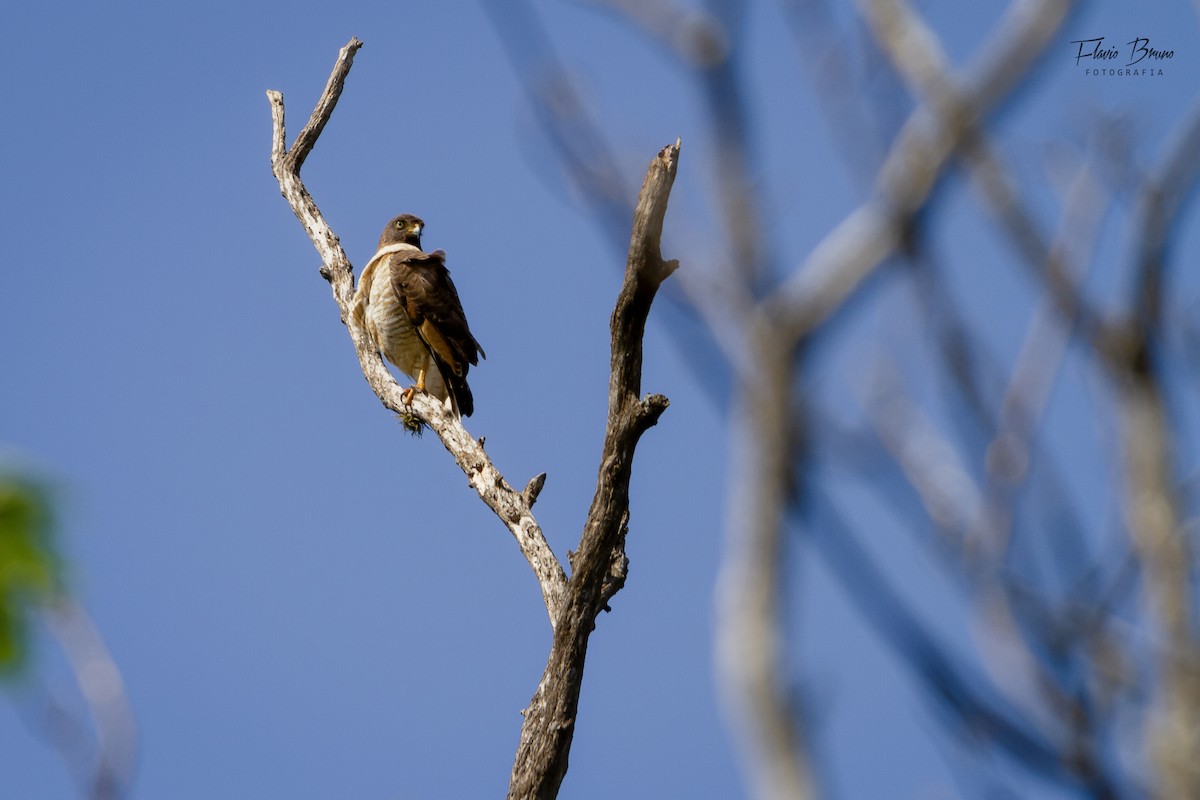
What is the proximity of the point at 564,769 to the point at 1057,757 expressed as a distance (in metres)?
4.03

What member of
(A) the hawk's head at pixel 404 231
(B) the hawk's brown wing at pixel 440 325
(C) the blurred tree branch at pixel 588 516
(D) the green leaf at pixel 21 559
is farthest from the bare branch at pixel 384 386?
(D) the green leaf at pixel 21 559

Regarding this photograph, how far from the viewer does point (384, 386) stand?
815 centimetres

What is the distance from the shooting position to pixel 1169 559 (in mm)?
1548

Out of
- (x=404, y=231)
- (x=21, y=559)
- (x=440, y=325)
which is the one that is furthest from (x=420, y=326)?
(x=21, y=559)

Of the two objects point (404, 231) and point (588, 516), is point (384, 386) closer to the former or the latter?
point (404, 231)

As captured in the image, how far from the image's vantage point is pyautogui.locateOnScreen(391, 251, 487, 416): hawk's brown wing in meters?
8.41

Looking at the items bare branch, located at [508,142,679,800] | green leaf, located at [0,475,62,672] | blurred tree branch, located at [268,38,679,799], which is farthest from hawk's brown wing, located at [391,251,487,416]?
green leaf, located at [0,475,62,672]

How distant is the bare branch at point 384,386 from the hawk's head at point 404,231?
126cm

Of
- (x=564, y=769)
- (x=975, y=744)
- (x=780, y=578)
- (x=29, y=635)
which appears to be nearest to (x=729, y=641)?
(x=780, y=578)

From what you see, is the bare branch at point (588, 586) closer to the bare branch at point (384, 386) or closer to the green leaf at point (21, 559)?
the bare branch at point (384, 386)

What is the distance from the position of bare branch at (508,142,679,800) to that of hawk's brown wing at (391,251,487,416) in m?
3.21

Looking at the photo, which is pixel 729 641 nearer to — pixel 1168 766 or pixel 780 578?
pixel 780 578

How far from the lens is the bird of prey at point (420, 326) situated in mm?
8438

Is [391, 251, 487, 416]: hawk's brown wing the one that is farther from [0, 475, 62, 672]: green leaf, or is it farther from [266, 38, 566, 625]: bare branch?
[0, 475, 62, 672]: green leaf
